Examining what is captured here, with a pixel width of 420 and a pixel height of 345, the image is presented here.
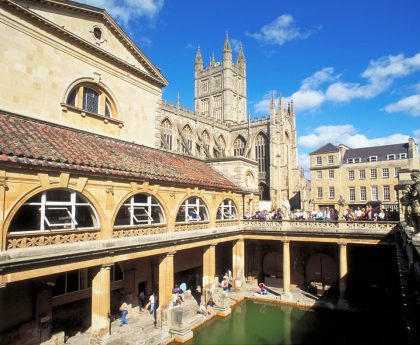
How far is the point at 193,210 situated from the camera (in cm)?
2366

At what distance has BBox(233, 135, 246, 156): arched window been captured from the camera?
67562 mm

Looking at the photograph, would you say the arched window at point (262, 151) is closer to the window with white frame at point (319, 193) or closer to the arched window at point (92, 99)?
the window with white frame at point (319, 193)

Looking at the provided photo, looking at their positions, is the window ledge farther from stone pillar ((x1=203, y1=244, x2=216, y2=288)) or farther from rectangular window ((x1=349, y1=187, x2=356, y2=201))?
rectangular window ((x1=349, y1=187, x2=356, y2=201))

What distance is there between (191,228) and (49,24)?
14.1 metres

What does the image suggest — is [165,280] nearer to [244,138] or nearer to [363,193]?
[363,193]

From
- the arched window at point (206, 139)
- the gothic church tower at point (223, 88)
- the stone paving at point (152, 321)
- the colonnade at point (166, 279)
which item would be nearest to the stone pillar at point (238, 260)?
the colonnade at point (166, 279)

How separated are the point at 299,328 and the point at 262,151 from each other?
47159mm

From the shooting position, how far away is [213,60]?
3366 inches

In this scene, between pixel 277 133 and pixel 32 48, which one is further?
pixel 277 133

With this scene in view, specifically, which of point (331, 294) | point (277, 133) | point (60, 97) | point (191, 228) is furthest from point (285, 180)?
point (60, 97)

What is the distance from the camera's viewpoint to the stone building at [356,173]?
5071cm

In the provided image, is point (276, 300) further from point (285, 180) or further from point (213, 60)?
point (213, 60)

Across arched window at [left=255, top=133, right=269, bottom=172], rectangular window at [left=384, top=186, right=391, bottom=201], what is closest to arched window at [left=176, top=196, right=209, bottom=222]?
rectangular window at [left=384, top=186, right=391, bottom=201]

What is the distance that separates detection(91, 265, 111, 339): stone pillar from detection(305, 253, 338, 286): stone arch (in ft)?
61.0
